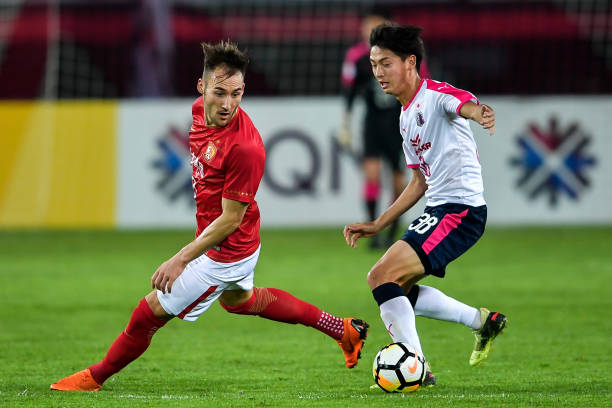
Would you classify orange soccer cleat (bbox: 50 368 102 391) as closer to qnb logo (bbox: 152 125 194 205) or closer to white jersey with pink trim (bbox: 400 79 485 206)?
white jersey with pink trim (bbox: 400 79 485 206)

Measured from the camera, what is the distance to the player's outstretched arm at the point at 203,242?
15.4 ft

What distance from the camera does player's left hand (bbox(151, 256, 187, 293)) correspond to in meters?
4.68

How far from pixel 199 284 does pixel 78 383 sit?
0.72 metres

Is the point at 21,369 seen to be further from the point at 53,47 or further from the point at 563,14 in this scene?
the point at 563,14

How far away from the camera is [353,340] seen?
5.41 metres

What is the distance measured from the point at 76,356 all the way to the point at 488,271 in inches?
180

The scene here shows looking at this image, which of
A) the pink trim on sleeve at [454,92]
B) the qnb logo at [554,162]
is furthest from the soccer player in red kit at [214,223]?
the qnb logo at [554,162]

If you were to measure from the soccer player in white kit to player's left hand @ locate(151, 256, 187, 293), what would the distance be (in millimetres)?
934

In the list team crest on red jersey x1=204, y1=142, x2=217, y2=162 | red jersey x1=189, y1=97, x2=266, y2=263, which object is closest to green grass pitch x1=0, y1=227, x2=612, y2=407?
red jersey x1=189, y1=97, x2=266, y2=263

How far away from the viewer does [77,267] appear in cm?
1026

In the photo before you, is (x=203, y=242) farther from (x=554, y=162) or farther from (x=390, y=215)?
(x=554, y=162)

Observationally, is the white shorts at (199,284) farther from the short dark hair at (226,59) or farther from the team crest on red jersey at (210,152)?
the short dark hair at (226,59)

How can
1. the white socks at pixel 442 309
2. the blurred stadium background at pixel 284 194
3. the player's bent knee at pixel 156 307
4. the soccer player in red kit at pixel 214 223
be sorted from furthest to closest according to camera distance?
the blurred stadium background at pixel 284 194 → the white socks at pixel 442 309 → the player's bent knee at pixel 156 307 → the soccer player in red kit at pixel 214 223

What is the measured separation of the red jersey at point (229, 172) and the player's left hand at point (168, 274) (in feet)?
1.19
